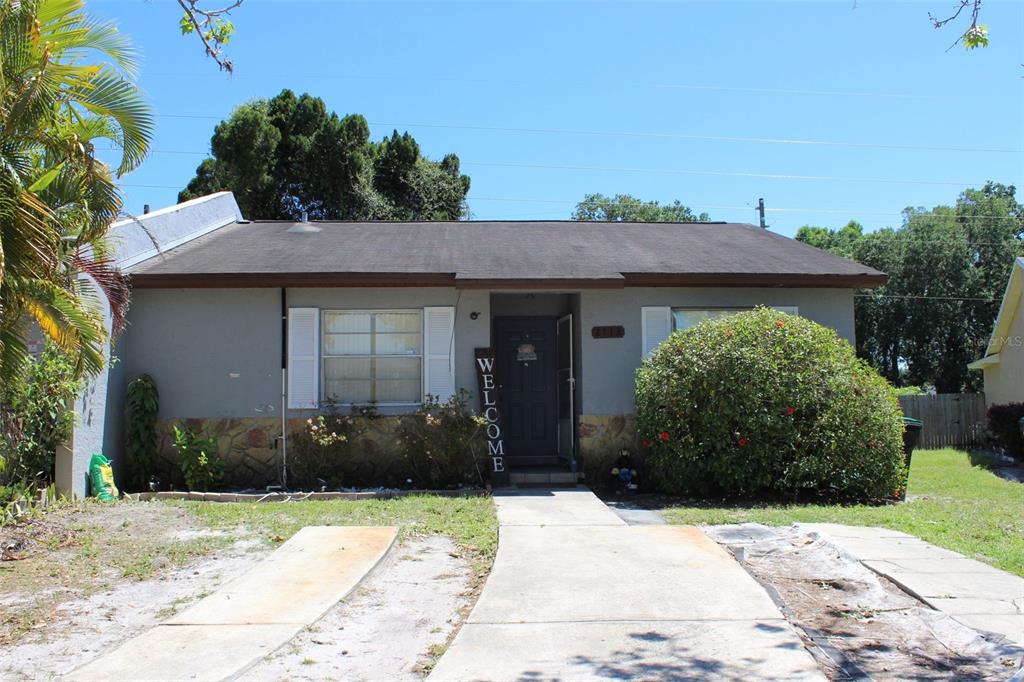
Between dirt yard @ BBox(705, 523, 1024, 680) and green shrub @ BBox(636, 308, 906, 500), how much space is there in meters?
2.74

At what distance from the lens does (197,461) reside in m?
10.5

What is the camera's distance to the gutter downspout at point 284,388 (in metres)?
10.9

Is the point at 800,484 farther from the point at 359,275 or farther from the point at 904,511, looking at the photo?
the point at 359,275

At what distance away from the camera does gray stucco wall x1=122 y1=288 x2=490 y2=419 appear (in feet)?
36.0

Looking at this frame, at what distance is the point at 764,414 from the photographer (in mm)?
9586

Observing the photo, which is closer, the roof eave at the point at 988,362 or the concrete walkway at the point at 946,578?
the concrete walkway at the point at 946,578

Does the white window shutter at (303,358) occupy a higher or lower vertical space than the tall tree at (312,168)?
lower

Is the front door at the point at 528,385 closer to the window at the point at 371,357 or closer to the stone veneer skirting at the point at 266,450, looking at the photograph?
the window at the point at 371,357

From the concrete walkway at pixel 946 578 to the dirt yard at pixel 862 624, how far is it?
0.13 meters

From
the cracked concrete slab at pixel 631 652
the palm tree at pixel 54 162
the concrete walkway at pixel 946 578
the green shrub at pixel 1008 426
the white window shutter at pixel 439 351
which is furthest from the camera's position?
the green shrub at pixel 1008 426

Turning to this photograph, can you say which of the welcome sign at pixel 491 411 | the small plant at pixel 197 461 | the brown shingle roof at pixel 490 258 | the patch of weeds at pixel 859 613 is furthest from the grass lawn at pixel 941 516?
the small plant at pixel 197 461

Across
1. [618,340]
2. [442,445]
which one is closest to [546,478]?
[442,445]

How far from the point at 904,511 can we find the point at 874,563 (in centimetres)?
328

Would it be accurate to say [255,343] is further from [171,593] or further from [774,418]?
[774,418]
